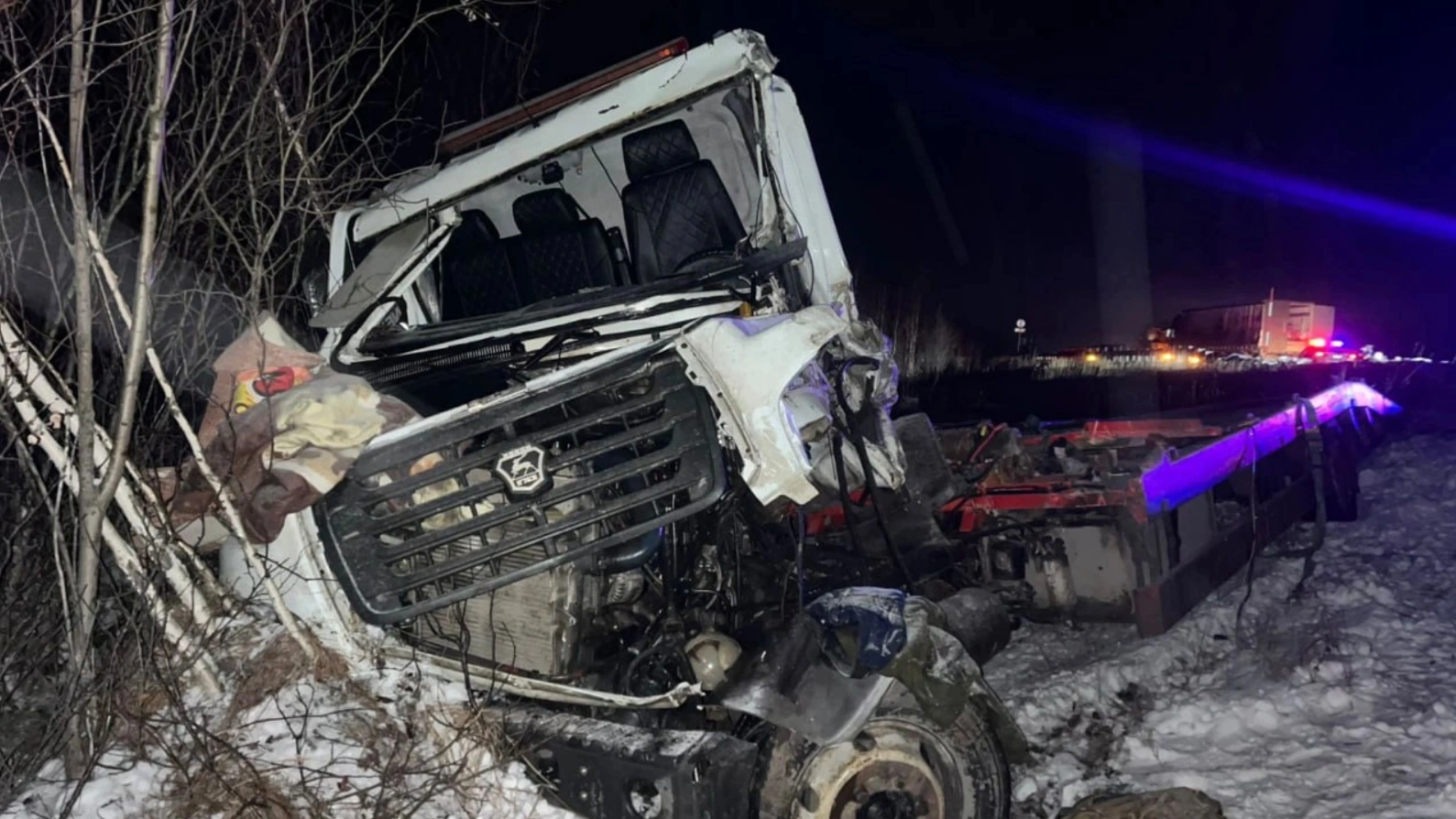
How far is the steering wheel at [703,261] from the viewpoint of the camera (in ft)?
11.5

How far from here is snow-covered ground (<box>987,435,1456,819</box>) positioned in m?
3.24

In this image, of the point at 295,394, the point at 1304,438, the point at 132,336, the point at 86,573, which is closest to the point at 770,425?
the point at 295,394

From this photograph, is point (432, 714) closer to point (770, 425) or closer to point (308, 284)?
point (770, 425)

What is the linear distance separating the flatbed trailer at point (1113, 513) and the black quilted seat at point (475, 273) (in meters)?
1.95

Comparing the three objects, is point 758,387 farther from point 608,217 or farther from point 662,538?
point 608,217

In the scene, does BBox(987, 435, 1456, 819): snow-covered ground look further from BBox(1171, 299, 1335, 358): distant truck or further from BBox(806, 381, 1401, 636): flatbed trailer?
BBox(1171, 299, 1335, 358): distant truck

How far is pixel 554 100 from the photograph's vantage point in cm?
405

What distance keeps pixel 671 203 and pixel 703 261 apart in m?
0.76

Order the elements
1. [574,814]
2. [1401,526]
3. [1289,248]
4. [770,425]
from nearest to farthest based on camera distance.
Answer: [574,814] → [770,425] → [1401,526] → [1289,248]

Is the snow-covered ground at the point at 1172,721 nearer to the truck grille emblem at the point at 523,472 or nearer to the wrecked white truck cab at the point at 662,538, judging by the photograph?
the wrecked white truck cab at the point at 662,538

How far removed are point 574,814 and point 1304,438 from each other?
18.0 feet

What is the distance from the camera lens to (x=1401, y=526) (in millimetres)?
5980

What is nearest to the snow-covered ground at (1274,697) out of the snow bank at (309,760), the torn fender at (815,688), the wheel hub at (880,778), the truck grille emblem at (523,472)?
the wheel hub at (880,778)

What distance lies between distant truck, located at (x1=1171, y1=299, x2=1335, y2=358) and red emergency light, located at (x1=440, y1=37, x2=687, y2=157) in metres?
12.2
